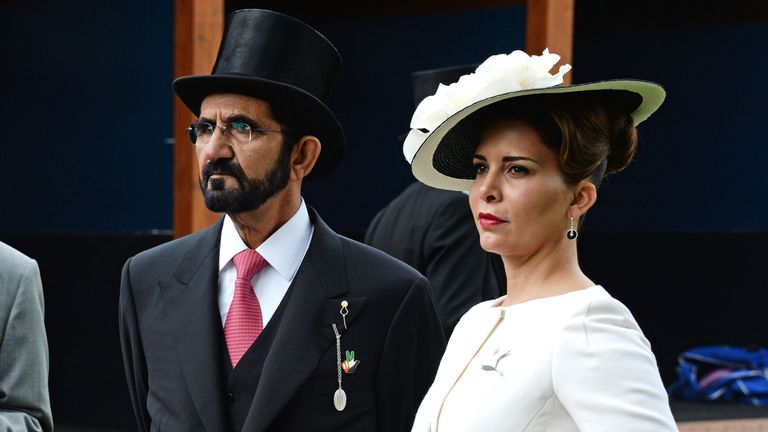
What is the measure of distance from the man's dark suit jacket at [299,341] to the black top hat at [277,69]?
9.7 inches

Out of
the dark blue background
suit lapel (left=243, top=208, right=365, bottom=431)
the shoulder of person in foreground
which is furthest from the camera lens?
the dark blue background

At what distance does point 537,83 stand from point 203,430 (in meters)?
1.03

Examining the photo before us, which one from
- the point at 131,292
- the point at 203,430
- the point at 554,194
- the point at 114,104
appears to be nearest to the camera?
the point at 554,194

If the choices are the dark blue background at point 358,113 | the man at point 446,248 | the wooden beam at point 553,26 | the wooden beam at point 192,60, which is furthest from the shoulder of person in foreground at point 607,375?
the dark blue background at point 358,113

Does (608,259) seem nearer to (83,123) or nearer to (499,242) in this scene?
(83,123)

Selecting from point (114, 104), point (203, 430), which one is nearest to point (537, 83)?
point (203, 430)

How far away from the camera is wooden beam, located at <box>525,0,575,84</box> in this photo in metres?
6.54

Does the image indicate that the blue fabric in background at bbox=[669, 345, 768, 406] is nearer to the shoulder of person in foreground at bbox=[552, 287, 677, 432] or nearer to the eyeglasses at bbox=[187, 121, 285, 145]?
the eyeglasses at bbox=[187, 121, 285, 145]

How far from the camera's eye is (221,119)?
2822 mm

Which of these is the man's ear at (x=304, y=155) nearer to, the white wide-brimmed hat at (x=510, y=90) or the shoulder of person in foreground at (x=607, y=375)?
the white wide-brimmed hat at (x=510, y=90)

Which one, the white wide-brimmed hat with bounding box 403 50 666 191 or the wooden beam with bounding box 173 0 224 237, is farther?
the wooden beam with bounding box 173 0 224 237

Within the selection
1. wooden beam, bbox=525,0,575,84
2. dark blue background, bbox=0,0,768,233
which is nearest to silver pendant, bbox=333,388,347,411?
wooden beam, bbox=525,0,575,84

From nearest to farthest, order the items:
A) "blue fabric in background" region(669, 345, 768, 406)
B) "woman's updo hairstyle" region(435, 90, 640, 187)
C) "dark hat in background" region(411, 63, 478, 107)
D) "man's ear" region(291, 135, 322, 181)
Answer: "woman's updo hairstyle" region(435, 90, 640, 187)
"man's ear" region(291, 135, 322, 181)
"dark hat in background" region(411, 63, 478, 107)
"blue fabric in background" region(669, 345, 768, 406)

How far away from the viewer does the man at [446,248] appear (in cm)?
426
